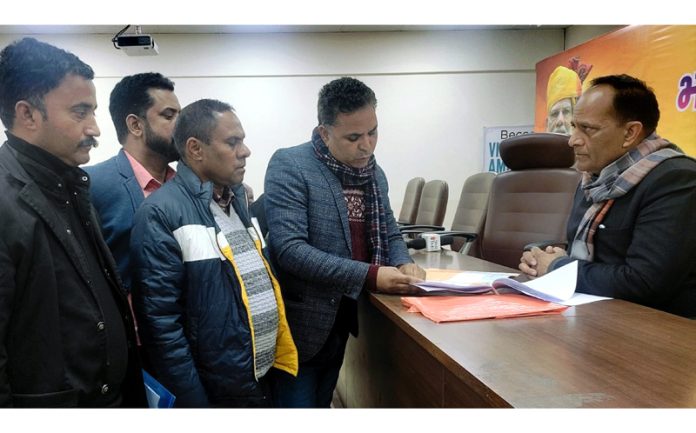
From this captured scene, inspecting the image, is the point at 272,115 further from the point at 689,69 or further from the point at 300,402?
the point at 300,402

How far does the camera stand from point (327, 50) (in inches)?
189

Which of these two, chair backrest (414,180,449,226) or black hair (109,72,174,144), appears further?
chair backrest (414,180,449,226)

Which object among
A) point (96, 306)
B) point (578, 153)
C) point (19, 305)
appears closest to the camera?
point (19, 305)

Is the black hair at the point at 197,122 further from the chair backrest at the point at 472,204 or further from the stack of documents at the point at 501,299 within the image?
the chair backrest at the point at 472,204

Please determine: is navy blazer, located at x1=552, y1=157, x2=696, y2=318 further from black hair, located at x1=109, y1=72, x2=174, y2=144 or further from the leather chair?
the leather chair

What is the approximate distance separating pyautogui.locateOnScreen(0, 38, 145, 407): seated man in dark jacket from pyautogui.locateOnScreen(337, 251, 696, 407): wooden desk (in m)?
0.60

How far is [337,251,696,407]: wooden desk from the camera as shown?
1.96ft

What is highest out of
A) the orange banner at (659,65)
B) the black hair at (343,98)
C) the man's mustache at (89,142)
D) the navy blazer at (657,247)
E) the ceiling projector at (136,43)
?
the ceiling projector at (136,43)

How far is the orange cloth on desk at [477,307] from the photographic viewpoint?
0.94 meters

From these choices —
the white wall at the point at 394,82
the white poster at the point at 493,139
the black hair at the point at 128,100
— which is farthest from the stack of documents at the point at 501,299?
the white poster at the point at 493,139

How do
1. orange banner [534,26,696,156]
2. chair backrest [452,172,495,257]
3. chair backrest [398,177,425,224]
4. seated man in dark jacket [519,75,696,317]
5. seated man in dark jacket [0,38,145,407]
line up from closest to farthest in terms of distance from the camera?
seated man in dark jacket [0,38,145,407] < seated man in dark jacket [519,75,696,317] < orange banner [534,26,696,156] < chair backrest [452,172,495,257] < chair backrest [398,177,425,224]

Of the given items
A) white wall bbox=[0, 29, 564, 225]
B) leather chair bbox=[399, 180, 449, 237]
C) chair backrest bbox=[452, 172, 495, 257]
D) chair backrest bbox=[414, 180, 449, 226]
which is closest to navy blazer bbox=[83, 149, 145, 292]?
chair backrest bbox=[452, 172, 495, 257]

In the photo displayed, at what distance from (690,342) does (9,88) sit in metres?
1.29
